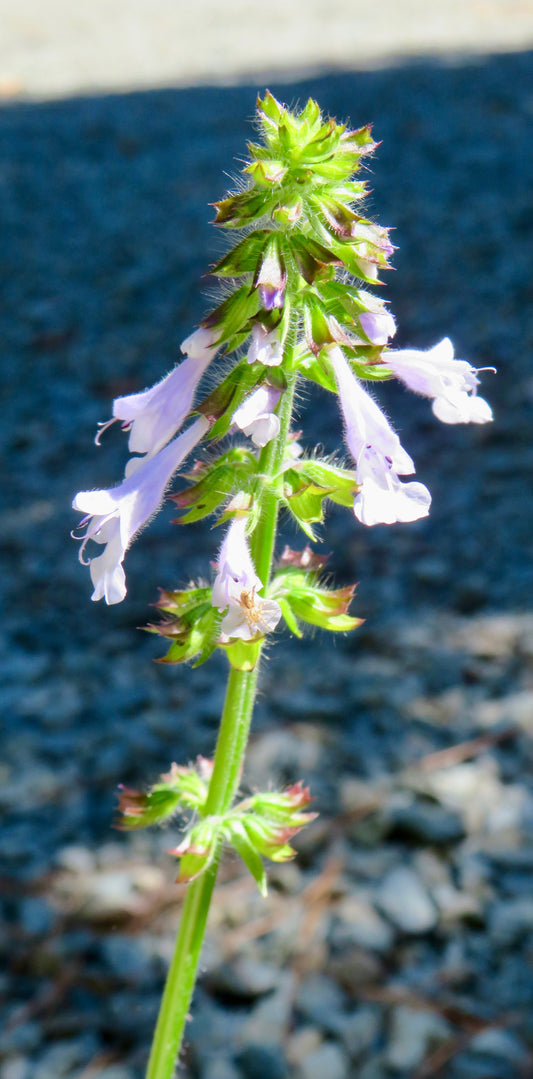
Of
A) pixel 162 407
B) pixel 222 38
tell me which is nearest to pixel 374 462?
pixel 162 407

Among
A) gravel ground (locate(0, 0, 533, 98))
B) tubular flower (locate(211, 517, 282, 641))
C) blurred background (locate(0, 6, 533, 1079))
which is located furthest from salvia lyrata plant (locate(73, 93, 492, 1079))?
gravel ground (locate(0, 0, 533, 98))

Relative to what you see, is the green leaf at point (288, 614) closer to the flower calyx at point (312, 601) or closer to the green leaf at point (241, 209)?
the flower calyx at point (312, 601)

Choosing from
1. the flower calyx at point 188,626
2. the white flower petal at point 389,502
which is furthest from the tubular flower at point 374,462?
the flower calyx at point 188,626

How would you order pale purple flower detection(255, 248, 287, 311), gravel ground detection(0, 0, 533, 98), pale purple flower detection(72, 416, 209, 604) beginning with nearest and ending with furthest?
pale purple flower detection(255, 248, 287, 311) → pale purple flower detection(72, 416, 209, 604) → gravel ground detection(0, 0, 533, 98)

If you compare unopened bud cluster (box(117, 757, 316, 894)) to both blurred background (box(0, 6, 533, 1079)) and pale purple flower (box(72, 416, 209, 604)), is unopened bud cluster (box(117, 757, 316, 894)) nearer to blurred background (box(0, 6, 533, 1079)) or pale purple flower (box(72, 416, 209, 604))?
pale purple flower (box(72, 416, 209, 604))

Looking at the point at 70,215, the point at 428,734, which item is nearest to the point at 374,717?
the point at 428,734

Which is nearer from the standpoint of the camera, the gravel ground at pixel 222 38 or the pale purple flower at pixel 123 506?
the pale purple flower at pixel 123 506

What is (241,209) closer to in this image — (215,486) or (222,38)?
(215,486)

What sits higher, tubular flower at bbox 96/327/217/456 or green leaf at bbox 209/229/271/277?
green leaf at bbox 209/229/271/277
